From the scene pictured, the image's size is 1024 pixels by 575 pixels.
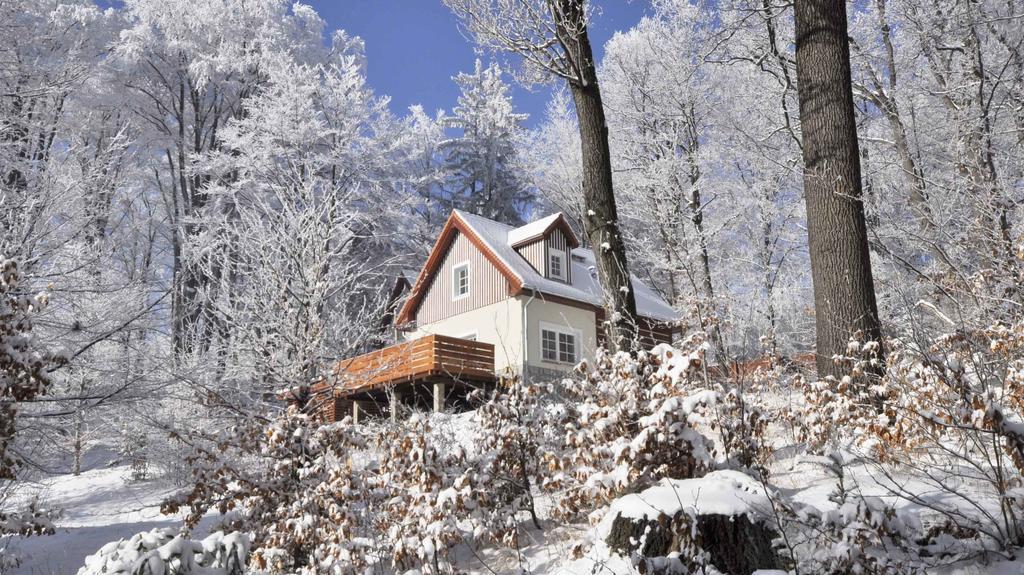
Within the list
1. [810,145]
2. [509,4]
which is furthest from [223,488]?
[810,145]

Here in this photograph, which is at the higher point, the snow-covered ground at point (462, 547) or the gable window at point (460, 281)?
the gable window at point (460, 281)

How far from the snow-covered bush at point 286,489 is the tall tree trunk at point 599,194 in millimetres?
2950

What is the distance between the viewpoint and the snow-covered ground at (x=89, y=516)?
10.7 metres

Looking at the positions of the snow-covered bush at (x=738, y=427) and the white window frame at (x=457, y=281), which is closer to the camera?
the snow-covered bush at (x=738, y=427)

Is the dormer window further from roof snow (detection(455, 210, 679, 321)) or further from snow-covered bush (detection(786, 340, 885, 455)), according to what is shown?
snow-covered bush (detection(786, 340, 885, 455))

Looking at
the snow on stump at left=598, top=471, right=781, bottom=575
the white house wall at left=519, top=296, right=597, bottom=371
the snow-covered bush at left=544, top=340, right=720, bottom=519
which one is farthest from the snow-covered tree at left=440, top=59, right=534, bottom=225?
the snow on stump at left=598, top=471, right=781, bottom=575

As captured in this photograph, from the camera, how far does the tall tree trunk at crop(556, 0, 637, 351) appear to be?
7.46 meters

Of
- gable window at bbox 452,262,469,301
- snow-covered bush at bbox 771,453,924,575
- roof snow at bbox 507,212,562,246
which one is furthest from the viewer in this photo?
gable window at bbox 452,262,469,301

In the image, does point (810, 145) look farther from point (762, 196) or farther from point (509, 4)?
point (762, 196)

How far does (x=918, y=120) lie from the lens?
16.4 metres

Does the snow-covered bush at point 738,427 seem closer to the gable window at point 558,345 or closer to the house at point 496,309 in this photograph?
the house at point 496,309

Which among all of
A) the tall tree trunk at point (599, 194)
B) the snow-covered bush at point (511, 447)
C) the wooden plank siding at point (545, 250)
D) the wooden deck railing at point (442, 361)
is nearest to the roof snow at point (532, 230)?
the wooden plank siding at point (545, 250)

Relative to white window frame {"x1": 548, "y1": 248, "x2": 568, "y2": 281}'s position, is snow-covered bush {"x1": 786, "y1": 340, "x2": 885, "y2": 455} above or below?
below

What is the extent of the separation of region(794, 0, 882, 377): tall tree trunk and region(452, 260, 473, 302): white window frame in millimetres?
16133
